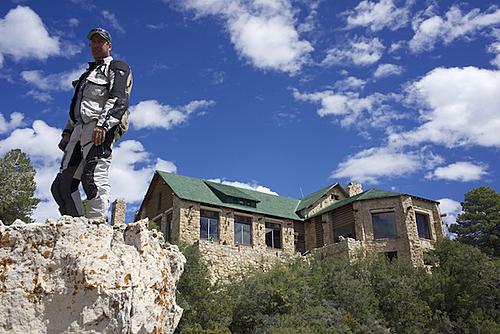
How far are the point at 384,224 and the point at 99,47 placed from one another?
26.8m

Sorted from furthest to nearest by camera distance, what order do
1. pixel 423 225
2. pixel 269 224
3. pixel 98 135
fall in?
pixel 269 224
pixel 423 225
pixel 98 135

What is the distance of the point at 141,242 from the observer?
4.72 metres

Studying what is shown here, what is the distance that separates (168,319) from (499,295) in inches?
794

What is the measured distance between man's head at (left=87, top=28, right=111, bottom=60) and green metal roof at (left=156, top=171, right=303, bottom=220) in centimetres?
2360

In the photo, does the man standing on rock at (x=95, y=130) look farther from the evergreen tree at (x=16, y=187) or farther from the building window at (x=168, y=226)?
the building window at (x=168, y=226)

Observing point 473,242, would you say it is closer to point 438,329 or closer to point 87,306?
point 438,329

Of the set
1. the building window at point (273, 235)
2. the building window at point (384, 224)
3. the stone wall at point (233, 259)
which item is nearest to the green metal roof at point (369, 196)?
the building window at point (384, 224)

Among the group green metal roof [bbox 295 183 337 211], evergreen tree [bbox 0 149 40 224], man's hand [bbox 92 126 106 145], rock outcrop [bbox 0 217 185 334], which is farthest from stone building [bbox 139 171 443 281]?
rock outcrop [bbox 0 217 185 334]

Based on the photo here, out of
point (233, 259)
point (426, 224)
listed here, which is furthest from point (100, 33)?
point (426, 224)

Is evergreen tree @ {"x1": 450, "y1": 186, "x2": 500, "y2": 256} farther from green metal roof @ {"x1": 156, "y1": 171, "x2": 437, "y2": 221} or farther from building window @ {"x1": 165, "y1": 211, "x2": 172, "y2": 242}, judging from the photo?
building window @ {"x1": 165, "y1": 211, "x2": 172, "y2": 242}

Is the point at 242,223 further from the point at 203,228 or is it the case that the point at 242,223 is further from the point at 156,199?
the point at 156,199

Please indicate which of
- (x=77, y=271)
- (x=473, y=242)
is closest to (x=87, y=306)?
(x=77, y=271)

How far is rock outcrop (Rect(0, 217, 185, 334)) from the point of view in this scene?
13.4ft

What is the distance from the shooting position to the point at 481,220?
30297 mm
